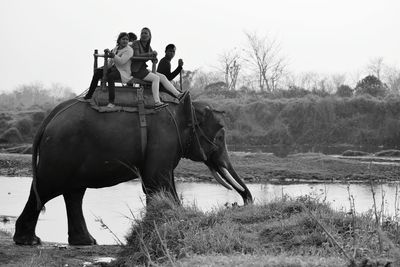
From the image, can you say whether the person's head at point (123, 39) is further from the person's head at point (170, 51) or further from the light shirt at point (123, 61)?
the person's head at point (170, 51)

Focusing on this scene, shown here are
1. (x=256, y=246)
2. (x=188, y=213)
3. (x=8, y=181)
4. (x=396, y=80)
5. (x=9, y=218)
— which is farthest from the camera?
(x=396, y=80)

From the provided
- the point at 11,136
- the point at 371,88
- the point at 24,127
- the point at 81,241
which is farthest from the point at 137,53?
the point at 371,88

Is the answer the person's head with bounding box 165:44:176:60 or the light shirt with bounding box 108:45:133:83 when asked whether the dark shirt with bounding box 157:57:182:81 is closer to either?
A: the person's head with bounding box 165:44:176:60

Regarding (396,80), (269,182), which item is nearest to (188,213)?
(269,182)

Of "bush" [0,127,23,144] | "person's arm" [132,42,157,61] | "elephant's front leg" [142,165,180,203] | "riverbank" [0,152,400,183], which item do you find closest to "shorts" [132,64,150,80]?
"person's arm" [132,42,157,61]

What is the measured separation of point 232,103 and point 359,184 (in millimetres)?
25529

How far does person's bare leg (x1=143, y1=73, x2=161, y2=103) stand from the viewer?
10.4 meters

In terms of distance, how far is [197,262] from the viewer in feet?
22.0

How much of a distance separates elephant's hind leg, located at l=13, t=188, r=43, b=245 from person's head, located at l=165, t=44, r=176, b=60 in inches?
110

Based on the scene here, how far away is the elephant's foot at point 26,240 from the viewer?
401 inches

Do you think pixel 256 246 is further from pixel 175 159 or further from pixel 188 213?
pixel 175 159

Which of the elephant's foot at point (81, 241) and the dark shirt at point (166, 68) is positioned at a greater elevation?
the dark shirt at point (166, 68)

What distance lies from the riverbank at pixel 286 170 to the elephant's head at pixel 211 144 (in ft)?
36.8

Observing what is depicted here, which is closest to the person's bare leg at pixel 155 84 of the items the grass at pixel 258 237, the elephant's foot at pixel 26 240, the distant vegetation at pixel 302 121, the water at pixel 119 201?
the water at pixel 119 201
